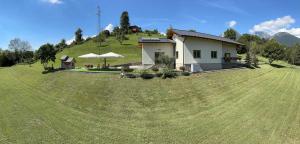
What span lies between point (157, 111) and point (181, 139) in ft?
14.5

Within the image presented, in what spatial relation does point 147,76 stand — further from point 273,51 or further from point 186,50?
point 273,51

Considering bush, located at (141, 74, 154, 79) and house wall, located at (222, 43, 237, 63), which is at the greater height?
house wall, located at (222, 43, 237, 63)

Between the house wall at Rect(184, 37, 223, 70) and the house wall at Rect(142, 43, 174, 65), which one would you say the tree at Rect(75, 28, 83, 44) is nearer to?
the house wall at Rect(142, 43, 174, 65)

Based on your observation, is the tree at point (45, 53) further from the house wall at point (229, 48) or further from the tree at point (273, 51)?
the tree at point (273, 51)

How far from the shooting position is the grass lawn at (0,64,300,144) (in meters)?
12.4

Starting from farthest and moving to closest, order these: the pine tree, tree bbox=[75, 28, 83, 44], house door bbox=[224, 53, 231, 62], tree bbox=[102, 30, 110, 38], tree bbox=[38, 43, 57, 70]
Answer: tree bbox=[102, 30, 110, 38]
tree bbox=[75, 28, 83, 44]
house door bbox=[224, 53, 231, 62]
tree bbox=[38, 43, 57, 70]
the pine tree

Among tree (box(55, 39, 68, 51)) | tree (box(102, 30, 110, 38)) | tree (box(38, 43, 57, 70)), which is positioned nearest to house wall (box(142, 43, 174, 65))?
tree (box(38, 43, 57, 70))

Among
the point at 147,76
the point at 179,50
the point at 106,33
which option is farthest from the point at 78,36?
the point at 147,76

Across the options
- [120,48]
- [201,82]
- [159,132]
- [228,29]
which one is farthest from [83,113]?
[228,29]

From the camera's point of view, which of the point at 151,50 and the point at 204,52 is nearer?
the point at 151,50

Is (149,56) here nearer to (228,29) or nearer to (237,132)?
(237,132)

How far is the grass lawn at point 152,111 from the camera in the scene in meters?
12.4

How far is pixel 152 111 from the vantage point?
53.4ft

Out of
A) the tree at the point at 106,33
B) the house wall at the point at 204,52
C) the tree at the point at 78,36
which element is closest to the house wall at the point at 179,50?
the house wall at the point at 204,52
